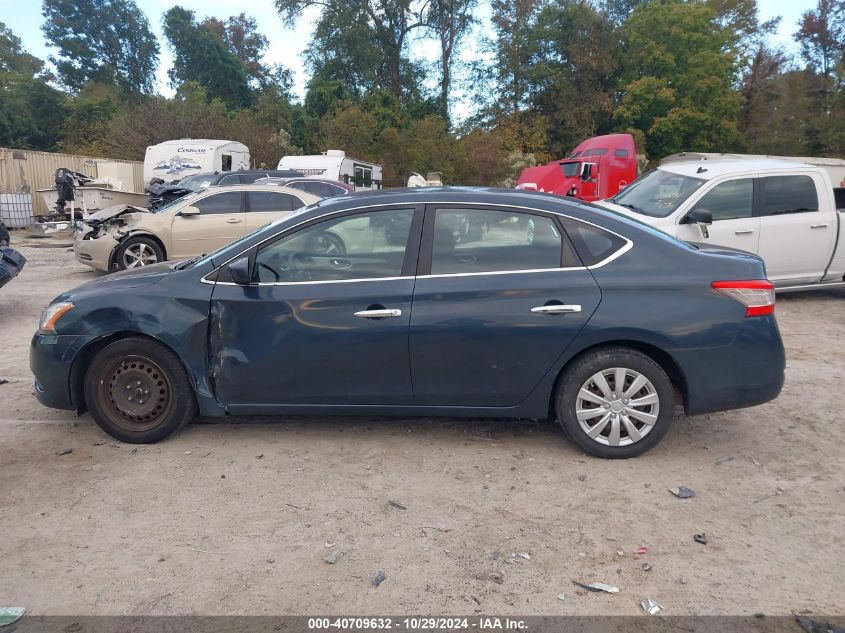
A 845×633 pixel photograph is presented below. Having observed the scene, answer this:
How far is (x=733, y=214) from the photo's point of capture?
8672 mm

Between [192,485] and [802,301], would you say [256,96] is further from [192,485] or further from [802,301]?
[192,485]

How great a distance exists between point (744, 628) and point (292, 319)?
293cm

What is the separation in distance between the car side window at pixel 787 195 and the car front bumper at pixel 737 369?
518 cm

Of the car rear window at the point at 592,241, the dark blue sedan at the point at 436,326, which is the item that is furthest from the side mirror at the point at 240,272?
the car rear window at the point at 592,241

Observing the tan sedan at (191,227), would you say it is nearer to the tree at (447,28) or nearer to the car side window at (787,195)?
the car side window at (787,195)

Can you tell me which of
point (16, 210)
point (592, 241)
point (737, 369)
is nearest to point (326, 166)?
point (16, 210)

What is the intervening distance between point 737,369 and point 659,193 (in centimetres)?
533

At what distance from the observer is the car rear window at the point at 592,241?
432 centimetres

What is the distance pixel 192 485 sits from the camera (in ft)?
13.3

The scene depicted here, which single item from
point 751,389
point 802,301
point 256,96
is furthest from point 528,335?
point 256,96

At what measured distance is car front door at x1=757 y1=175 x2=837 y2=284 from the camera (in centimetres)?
872

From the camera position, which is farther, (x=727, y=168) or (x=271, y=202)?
(x=271, y=202)

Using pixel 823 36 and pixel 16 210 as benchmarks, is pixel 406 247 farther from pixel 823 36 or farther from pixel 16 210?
pixel 823 36

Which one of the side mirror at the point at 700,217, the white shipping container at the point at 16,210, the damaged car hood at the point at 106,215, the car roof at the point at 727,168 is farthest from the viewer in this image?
the white shipping container at the point at 16,210
